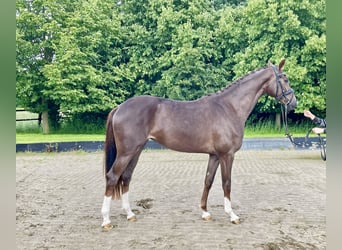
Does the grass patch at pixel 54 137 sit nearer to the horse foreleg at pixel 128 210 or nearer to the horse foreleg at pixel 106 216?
the horse foreleg at pixel 128 210

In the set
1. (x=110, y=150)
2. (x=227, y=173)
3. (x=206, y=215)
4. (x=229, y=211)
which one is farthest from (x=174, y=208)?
(x=110, y=150)

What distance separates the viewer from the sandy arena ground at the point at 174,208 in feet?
9.64

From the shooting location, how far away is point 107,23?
9969 mm

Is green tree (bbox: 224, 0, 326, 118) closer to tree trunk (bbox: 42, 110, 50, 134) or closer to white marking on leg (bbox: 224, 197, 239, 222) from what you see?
white marking on leg (bbox: 224, 197, 239, 222)

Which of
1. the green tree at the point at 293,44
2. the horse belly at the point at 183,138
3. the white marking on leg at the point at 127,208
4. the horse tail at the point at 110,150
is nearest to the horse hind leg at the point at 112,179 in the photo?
the horse tail at the point at 110,150

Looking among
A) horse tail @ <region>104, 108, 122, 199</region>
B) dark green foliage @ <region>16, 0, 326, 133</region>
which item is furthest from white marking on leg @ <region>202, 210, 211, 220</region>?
dark green foliage @ <region>16, 0, 326, 133</region>

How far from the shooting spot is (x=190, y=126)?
339 centimetres

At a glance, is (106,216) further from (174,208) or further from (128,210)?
(174,208)

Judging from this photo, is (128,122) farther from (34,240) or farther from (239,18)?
(239,18)

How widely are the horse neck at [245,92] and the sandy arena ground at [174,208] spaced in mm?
1274

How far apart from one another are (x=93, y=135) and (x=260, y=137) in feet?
15.8

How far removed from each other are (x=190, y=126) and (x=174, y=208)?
1195 millimetres

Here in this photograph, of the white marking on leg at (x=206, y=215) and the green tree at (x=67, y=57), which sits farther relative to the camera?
the green tree at (x=67, y=57)
